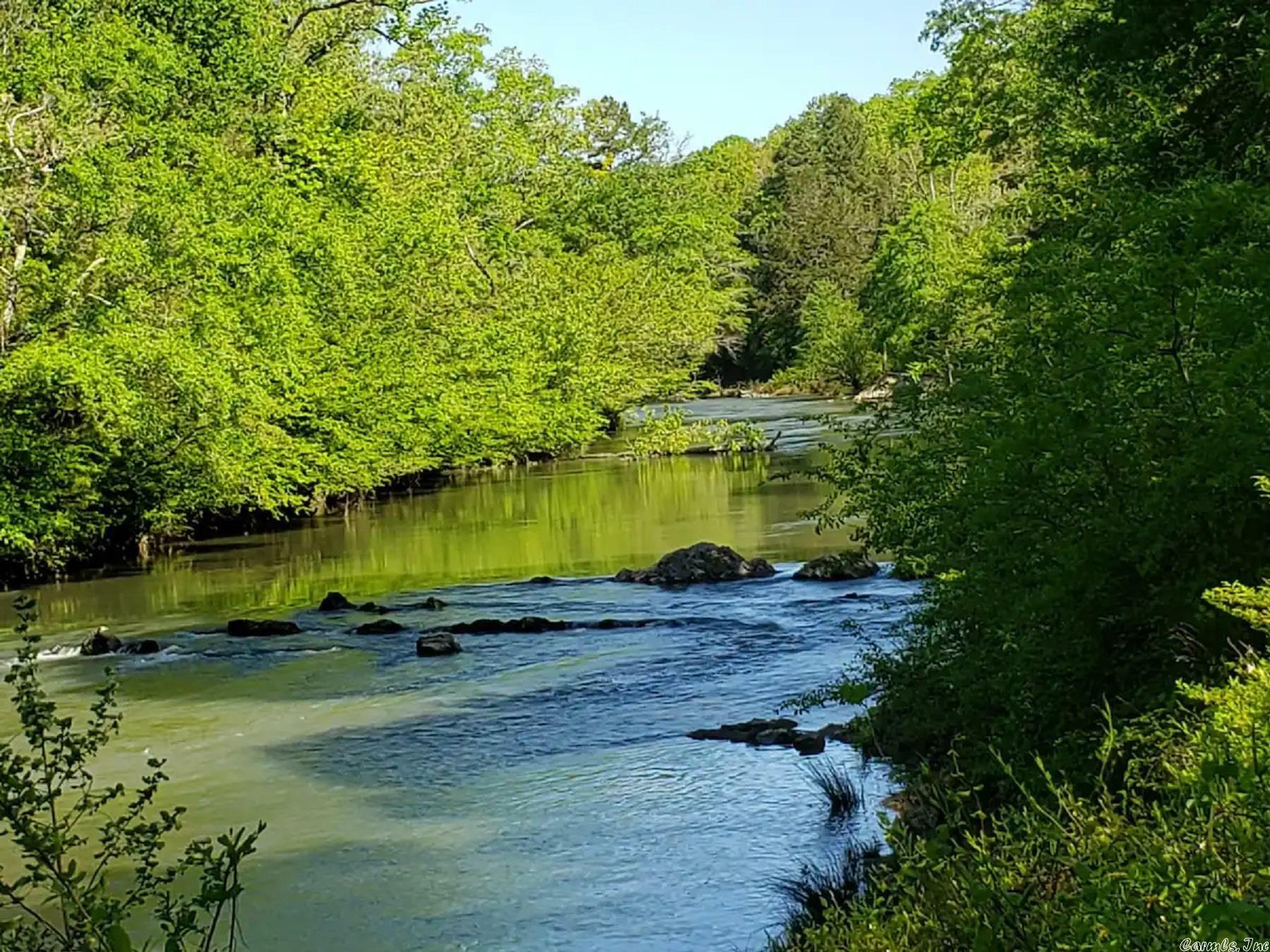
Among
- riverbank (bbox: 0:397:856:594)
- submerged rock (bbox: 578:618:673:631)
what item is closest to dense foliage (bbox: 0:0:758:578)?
riverbank (bbox: 0:397:856:594)

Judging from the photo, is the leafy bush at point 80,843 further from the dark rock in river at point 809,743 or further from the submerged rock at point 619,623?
the submerged rock at point 619,623

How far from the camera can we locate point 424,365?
114ft

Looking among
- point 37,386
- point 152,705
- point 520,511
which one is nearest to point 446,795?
point 152,705

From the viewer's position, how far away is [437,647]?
18219 millimetres

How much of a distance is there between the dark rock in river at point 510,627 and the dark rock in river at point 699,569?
3.54 m

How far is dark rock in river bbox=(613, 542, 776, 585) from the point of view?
2302 centimetres

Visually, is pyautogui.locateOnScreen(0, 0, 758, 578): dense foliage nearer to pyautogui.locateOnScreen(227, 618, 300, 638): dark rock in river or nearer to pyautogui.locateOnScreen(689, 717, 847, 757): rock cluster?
pyautogui.locateOnScreen(227, 618, 300, 638): dark rock in river

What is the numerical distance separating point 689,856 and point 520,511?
Answer: 23062 millimetres

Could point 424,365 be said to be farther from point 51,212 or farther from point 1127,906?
point 1127,906

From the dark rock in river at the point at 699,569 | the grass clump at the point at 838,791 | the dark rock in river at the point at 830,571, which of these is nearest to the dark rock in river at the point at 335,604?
the dark rock in river at the point at 699,569

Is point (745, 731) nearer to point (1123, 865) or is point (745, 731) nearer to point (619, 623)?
point (619, 623)

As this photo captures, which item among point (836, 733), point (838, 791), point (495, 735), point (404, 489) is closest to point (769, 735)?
point (836, 733)

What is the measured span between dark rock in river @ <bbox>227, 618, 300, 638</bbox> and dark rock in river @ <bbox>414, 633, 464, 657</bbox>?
2427mm

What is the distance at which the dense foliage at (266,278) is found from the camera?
2352 cm
